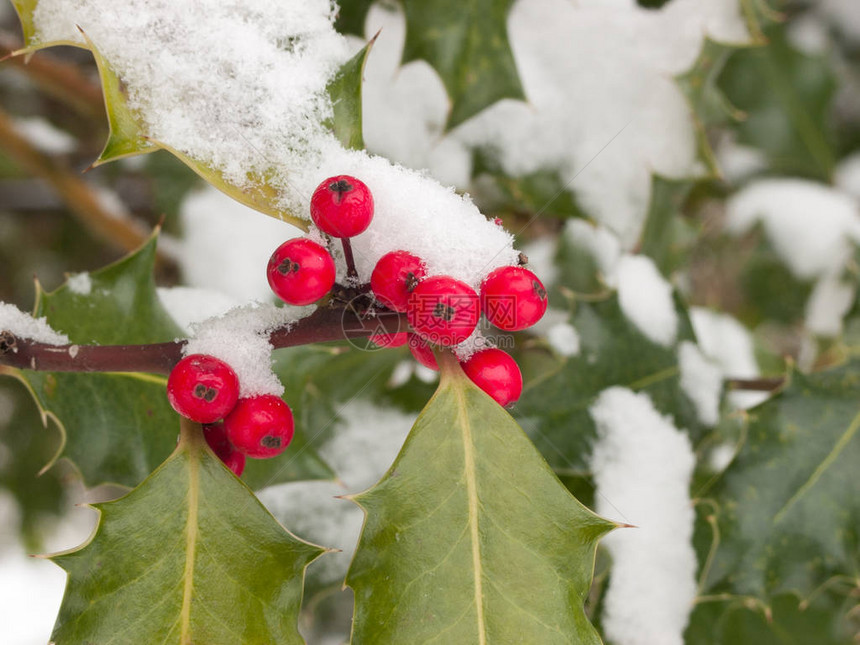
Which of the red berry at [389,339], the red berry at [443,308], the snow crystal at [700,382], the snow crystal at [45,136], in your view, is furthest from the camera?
the snow crystal at [45,136]

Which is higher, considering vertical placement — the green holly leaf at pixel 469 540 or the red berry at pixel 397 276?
the red berry at pixel 397 276

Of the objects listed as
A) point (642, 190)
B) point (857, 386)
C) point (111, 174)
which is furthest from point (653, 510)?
point (111, 174)

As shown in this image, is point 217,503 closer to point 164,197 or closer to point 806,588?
point 806,588

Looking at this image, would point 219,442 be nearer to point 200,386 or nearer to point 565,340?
point 200,386

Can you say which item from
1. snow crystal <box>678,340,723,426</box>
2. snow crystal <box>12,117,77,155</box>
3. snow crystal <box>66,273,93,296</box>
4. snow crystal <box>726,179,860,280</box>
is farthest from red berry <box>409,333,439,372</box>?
snow crystal <box>726,179,860,280</box>

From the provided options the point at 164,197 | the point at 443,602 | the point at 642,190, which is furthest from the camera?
the point at 164,197

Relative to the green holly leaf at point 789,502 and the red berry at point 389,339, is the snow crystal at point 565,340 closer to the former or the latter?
the green holly leaf at point 789,502

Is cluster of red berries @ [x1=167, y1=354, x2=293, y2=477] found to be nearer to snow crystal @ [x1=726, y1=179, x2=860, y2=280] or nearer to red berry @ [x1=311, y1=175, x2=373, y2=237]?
red berry @ [x1=311, y1=175, x2=373, y2=237]

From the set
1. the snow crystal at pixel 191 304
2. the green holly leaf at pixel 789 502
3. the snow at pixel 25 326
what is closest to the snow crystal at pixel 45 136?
the snow crystal at pixel 191 304
